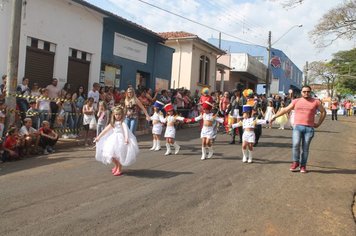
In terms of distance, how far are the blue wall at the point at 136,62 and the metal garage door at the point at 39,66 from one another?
3679 mm

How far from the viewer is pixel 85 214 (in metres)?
6.30

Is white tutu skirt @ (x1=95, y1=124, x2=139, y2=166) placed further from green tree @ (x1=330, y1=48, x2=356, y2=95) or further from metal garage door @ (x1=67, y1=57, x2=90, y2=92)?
green tree @ (x1=330, y1=48, x2=356, y2=95)

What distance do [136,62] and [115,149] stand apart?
588 inches

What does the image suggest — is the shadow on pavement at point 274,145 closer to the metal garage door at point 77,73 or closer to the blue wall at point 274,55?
the metal garage door at point 77,73

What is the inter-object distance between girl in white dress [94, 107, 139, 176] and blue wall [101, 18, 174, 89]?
11654 mm

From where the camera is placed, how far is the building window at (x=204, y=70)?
32.3 m

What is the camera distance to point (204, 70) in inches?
1286

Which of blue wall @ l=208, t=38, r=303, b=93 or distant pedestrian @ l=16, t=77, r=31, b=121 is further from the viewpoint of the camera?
blue wall @ l=208, t=38, r=303, b=93

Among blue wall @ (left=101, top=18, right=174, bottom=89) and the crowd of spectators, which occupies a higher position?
blue wall @ (left=101, top=18, right=174, bottom=89)

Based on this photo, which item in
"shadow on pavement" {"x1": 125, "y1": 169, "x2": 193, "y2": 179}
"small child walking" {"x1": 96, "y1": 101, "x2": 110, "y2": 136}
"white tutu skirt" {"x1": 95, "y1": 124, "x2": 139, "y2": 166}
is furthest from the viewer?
"small child walking" {"x1": 96, "y1": 101, "x2": 110, "y2": 136}

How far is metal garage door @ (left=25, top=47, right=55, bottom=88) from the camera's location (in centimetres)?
1608

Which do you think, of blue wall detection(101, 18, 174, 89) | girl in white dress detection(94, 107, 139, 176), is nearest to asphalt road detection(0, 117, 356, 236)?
girl in white dress detection(94, 107, 139, 176)

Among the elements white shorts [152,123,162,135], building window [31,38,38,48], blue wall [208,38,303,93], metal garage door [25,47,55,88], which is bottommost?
white shorts [152,123,162,135]

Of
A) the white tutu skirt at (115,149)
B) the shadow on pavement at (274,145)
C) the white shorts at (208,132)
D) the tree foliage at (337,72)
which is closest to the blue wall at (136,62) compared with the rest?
the shadow on pavement at (274,145)
